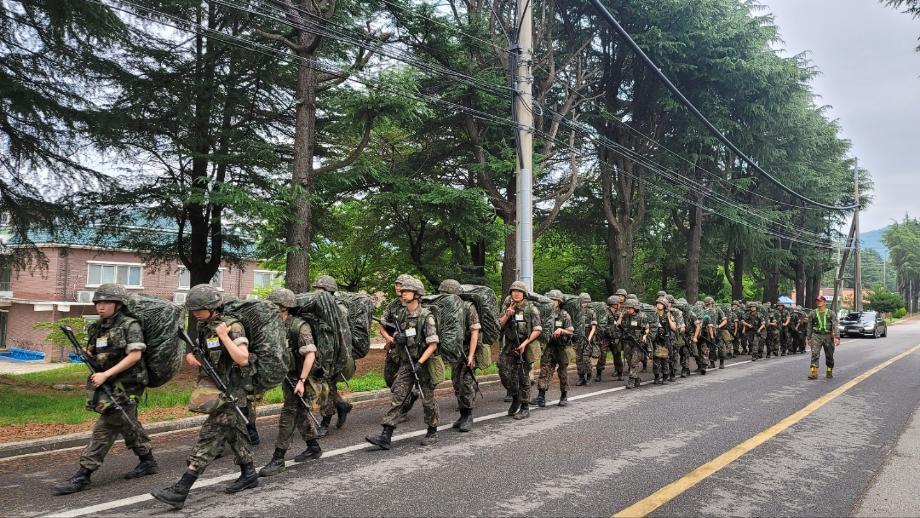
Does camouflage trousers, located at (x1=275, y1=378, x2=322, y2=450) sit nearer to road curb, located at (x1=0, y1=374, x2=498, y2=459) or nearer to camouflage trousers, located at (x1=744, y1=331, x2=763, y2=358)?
road curb, located at (x1=0, y1=374, x2=498, y2=459)

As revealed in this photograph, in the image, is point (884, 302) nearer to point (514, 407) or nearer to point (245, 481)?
point (514, 407)

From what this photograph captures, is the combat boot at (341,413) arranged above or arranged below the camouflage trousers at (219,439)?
below

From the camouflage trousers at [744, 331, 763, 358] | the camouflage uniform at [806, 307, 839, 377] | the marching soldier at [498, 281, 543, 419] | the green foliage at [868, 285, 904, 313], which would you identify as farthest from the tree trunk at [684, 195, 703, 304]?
the green foliage at [868, 285, 904, 313]

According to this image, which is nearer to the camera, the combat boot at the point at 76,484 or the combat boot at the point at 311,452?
the combat boot at the point at 76,484

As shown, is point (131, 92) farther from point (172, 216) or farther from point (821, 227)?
point (821, 227)

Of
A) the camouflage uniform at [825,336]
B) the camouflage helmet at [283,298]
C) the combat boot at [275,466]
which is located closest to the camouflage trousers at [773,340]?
the camouflage uniform at [825,336]

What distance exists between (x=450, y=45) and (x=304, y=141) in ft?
18.8

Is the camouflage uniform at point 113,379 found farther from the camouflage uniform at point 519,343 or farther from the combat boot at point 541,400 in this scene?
the combat boot at point 541,400

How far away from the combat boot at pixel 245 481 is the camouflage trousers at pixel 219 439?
0.21 feet

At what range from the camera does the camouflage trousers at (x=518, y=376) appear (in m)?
8.75

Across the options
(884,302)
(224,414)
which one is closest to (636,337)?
(224,414)

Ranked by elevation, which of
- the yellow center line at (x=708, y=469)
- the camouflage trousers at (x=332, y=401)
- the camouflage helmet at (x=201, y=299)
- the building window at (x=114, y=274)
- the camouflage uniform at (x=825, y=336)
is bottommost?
the yellow center line at (x=708, y=469)

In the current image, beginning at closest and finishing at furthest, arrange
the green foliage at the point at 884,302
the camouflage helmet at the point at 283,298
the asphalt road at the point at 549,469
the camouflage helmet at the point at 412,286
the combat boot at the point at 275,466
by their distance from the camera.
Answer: the asphalt road at the point at 549,469, the combat boot at the point at 275,466, the camouflage helmet at the point at 283,298, the camouflage helmet at the point at 412,286, the green foliage at the point at 884,302

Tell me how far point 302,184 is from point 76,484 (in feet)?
26.7
